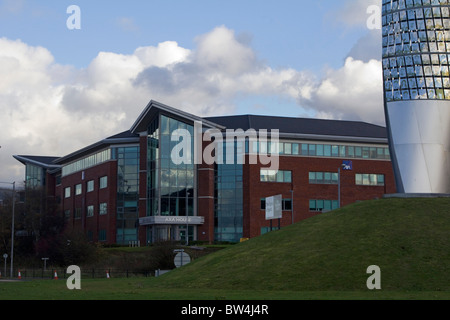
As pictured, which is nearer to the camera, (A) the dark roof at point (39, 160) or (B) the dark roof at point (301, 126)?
(B) the dark roof at point (301, 126)

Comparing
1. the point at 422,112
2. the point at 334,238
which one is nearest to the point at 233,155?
the point at 422,112

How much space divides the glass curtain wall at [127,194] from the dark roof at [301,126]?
12.8 m

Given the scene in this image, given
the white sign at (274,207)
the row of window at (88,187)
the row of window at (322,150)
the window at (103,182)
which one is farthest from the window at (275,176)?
the white sign at (274,207)

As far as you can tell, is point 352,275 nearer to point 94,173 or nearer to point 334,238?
point 334,238

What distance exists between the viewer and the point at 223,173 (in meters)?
97.2

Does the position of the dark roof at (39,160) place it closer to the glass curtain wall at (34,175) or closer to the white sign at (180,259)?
the glass curtain wall at (34,175)

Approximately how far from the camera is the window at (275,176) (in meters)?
96.3

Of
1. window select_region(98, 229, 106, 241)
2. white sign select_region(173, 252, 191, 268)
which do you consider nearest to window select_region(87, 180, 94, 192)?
window select_region(98, 229, 106, 241)

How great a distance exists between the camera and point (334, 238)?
45.0 meters

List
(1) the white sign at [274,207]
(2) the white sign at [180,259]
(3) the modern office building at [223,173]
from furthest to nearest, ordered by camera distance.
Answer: (3) the modern office building at [223,173] → (1) the white sign at [274,207] → (2) the white sign at [180,259]

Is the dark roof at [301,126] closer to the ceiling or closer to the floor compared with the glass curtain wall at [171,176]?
closer to the ceiling

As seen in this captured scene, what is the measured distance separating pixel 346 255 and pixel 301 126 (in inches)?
2448

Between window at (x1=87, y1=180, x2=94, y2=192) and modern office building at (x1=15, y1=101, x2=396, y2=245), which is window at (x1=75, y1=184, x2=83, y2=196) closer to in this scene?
window at (x1=87, y1=180, x2=94, y2=192)

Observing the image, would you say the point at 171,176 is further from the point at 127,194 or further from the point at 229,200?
the point at 127,194
